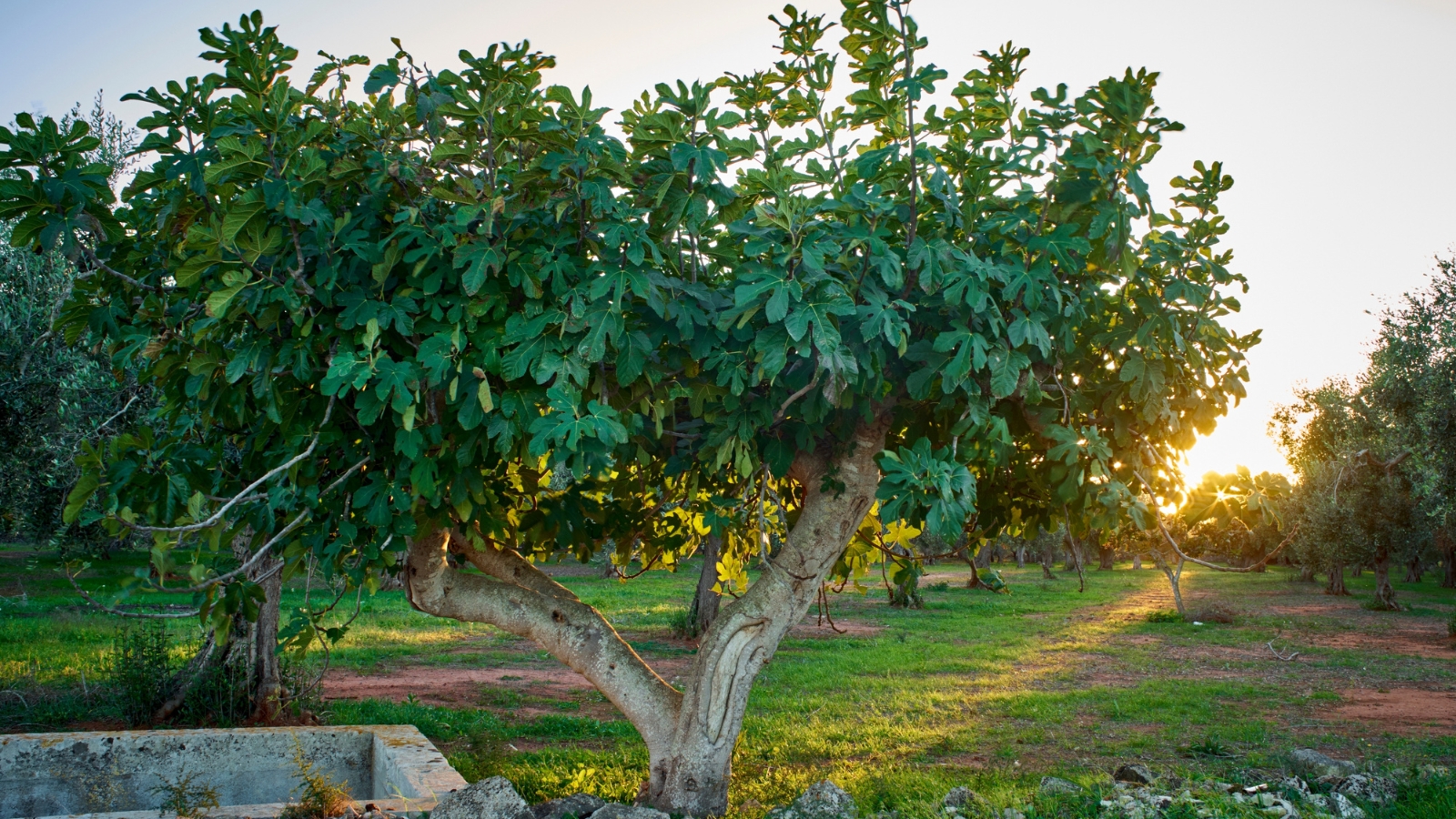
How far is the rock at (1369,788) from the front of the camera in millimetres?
6051

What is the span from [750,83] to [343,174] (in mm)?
2130

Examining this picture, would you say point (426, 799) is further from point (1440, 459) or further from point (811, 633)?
point (1440, 459)

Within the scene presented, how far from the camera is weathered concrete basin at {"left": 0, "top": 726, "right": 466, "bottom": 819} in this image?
5605 millimetres

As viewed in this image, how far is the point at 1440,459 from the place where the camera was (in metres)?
14.2

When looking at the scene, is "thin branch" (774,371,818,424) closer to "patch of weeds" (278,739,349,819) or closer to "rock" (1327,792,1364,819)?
"patch of weeds" (278,739,349,819)

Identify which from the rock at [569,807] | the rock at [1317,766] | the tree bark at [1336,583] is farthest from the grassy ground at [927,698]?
the tree bark at [1336,583]

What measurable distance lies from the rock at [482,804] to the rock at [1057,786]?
11.6 ft

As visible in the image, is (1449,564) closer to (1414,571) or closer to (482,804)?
(1414,571)

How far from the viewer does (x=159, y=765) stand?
5.74 metres

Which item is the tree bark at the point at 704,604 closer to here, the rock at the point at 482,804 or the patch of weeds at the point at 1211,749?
the patch of weeds at the point at 1211,749

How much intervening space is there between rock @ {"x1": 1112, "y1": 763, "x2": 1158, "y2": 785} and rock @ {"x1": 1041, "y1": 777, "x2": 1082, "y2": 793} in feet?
1.52

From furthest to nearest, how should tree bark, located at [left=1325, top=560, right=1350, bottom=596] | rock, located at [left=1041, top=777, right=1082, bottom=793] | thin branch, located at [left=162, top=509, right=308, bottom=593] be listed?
tree bark, located at [left=1325, top=560, right=1350, bottom=596], rock, located at [left=1041, top=777, right=1082, bottom=793], thin branch, located at [left=162, top=509, right=308, bottom=593]

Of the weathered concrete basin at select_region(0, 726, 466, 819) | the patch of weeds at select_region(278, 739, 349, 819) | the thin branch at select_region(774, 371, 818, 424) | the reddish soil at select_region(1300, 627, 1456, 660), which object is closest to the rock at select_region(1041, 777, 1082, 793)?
the thin branch at select_region(774, 371, 818, 424)

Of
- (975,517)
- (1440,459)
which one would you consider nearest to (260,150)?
(975,517)
